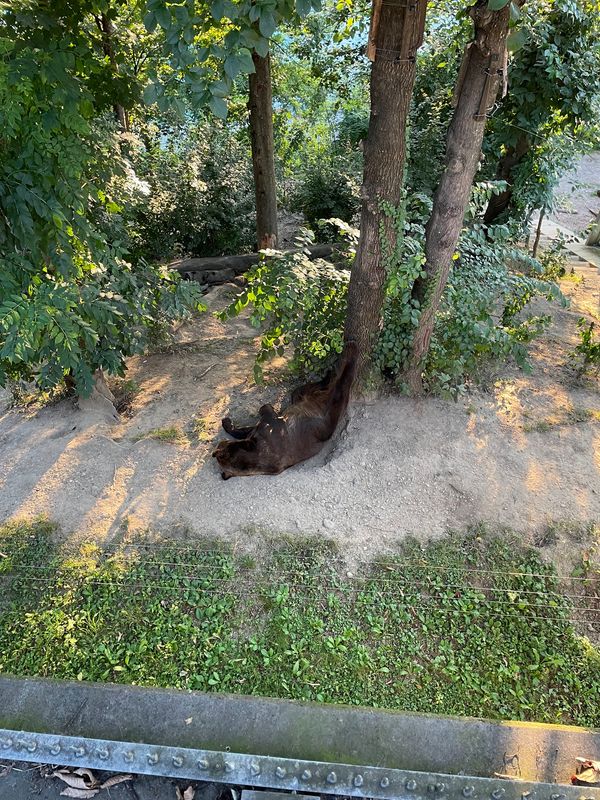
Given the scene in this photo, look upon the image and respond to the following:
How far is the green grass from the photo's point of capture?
293 cm

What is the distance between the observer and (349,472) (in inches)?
162

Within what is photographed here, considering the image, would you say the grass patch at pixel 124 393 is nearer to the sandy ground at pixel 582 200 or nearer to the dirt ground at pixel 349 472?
the dirt ground at pixel 349 472

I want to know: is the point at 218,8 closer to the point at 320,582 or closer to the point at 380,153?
the point at 380,153

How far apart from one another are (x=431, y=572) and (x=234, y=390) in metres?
2.64

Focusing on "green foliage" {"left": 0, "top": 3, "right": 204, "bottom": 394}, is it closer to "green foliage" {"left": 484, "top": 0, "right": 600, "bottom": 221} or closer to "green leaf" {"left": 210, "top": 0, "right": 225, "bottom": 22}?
"green leaf" {"left": 210, "top": 0, "right": 225, "bottom": 22}

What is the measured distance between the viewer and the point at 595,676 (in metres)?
3.01

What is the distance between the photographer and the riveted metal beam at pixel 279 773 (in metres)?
2.31

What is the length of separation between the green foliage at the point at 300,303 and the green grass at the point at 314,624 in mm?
1640

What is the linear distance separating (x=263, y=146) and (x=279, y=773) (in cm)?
606

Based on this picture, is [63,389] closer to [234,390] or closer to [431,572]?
[234,390]

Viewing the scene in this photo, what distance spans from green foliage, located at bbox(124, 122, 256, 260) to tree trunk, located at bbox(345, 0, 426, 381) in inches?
186

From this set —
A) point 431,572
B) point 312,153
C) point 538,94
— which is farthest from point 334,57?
point 431,572

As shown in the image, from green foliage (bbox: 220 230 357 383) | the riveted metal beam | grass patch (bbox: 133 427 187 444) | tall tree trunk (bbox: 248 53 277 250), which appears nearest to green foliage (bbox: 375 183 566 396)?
green foliage (bbox: 220 230 357 383)

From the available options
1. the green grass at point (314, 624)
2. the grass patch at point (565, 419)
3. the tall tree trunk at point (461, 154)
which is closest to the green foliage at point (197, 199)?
the tall tree trunk at point (461, 154)
